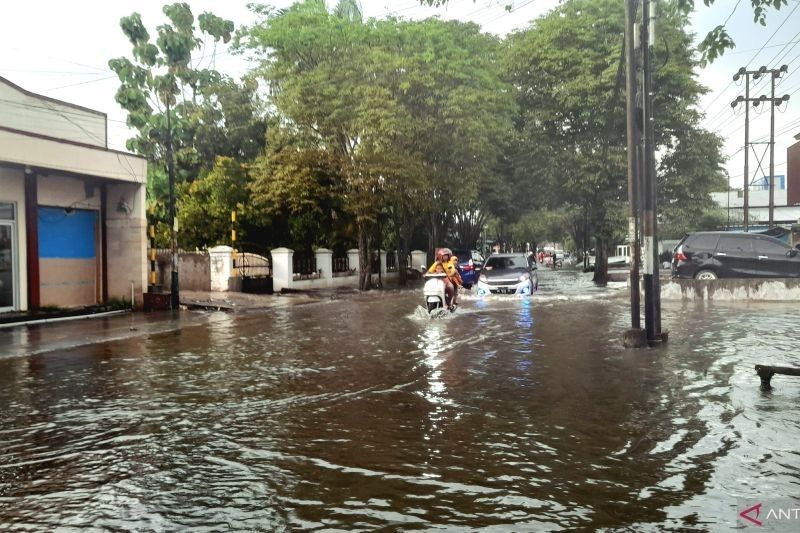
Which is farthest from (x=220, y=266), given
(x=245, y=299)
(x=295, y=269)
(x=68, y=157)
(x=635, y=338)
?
(x=635, y=338)

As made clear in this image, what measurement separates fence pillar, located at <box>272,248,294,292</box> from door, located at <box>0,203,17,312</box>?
1082 centimetres

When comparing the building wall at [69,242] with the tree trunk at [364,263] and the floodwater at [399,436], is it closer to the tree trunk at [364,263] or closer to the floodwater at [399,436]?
the floodwater at [399,436]

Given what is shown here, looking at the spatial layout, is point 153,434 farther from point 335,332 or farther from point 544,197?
point 544,197

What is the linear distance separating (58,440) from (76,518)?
207cm

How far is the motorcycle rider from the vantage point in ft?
53.4

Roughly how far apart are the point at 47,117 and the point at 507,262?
589 inches

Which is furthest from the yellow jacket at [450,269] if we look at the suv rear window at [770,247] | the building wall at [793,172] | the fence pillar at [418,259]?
the building wall at [793,172]

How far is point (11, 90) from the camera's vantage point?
1920cm

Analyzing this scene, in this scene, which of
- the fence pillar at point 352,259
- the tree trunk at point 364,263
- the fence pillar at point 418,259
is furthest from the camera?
the fence pillar at point 418,259

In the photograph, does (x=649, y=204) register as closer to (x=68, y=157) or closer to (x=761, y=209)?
(x=68, y=157)

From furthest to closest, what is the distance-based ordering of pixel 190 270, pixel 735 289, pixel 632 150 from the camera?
pixel 190 270 < pixel 735 289 < pixel 632 150

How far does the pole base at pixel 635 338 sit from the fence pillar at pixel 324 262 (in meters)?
20.6

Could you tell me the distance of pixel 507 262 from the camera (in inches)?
892

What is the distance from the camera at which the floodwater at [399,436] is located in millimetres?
4309
